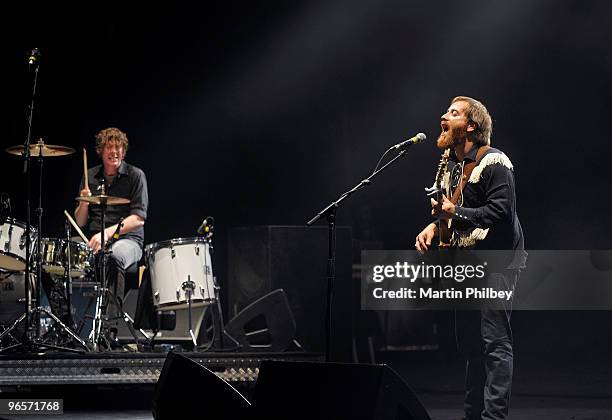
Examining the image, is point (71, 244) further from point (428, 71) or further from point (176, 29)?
point (428, 71)

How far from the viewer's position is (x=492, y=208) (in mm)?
4258

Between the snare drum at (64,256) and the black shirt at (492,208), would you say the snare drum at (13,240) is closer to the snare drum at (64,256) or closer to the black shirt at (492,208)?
the snare drum at (64,256)

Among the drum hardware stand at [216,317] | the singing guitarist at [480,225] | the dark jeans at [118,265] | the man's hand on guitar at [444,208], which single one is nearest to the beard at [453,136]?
the singing guitarist at [480,225]

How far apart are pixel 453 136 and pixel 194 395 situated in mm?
2415

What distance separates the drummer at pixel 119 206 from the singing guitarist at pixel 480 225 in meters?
2.94

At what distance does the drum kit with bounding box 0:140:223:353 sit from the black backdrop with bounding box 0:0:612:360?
1917mm

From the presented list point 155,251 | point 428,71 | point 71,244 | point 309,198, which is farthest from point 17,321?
point 428,71

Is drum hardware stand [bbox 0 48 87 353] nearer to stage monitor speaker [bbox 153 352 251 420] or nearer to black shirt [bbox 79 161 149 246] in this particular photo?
black shirt [bbox 79 161 149 246]

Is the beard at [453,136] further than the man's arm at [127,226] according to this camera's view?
No

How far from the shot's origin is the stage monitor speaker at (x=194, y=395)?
2.40 metres

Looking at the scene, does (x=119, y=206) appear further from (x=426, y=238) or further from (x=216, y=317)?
(x=426, y=238)

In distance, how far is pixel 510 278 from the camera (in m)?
4.33

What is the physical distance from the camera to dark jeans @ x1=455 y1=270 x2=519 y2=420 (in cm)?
417

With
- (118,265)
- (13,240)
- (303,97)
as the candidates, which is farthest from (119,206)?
(303,97)
